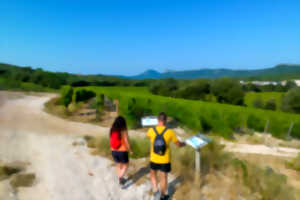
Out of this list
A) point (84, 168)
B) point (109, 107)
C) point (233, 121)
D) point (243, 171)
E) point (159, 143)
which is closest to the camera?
point (159, 143)

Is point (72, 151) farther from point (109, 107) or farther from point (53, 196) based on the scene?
point (109, 107)

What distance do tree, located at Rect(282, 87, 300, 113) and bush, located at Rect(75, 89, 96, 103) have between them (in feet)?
78.1


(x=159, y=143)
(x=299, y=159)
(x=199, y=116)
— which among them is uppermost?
(x=159, y=143)

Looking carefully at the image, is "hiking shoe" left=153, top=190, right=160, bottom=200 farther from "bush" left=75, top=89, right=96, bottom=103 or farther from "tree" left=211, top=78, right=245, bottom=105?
"tree" left=211, top=78, right=245, bottom=105

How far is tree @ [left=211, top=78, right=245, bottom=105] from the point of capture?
81.8ft

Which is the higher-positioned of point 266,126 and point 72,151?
point 72,151

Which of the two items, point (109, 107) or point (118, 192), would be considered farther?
point (109, 107)

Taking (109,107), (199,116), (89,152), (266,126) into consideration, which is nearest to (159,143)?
(89,152)

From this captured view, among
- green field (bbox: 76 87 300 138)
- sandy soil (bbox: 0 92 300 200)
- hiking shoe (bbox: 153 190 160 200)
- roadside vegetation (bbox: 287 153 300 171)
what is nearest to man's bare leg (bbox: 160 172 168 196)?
hiking shoe (bbox: 153 190 160 200)

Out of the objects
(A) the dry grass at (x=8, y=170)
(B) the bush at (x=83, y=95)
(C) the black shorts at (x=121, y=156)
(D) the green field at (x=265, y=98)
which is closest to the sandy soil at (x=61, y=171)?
(A) the dry grass at (x=8, y=170)

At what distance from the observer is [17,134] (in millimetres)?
9266

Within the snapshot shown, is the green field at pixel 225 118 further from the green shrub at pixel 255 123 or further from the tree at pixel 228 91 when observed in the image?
the tree at pixel 228 91

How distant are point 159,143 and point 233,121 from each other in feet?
37.5

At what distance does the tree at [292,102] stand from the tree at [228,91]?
5.73 metres
